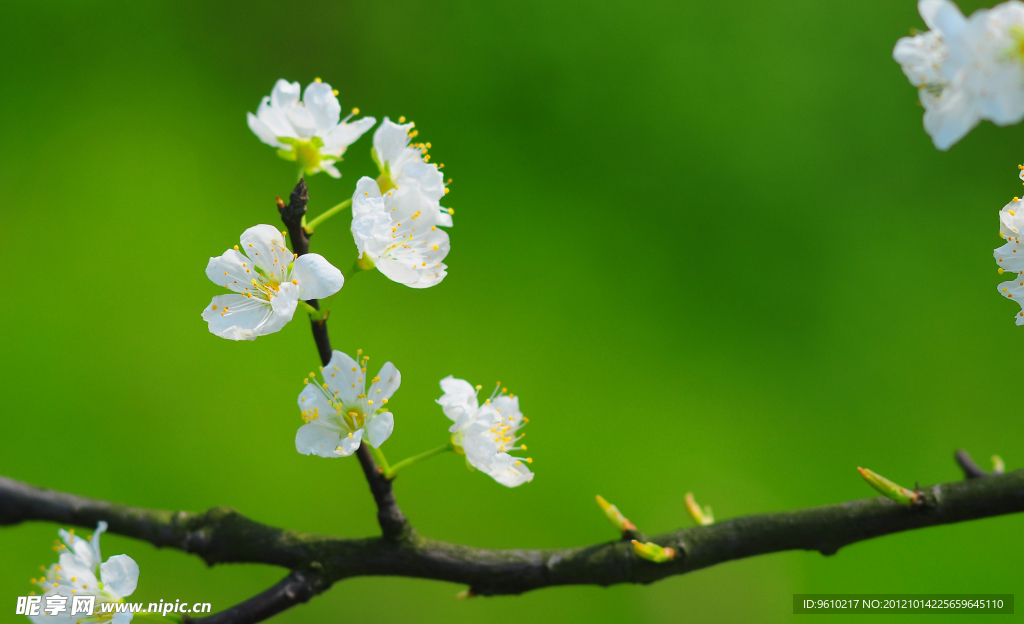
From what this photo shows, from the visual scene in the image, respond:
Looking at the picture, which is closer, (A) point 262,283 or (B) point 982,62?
(B) point 982,62

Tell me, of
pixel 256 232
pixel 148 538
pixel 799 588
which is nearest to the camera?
pixel 256 232

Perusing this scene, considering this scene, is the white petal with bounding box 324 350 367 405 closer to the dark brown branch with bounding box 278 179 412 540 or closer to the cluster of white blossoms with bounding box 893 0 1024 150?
the dark brown branch with bounding box 278 179 412 540

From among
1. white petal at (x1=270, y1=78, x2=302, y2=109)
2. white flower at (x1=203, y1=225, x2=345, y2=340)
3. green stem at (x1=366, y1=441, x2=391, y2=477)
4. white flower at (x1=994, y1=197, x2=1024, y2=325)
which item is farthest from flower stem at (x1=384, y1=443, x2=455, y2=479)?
white flower at (x1=994, y1=197, x2=1024, y2=325)

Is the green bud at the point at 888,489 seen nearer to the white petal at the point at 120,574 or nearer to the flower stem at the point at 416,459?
the flower stem at the point at 416,459

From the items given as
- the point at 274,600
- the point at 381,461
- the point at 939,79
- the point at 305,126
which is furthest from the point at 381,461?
the point at 939,79

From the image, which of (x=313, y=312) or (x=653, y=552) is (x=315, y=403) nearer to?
(x=313, y=312)

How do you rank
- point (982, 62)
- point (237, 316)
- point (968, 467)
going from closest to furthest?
1. point (982, 62)
2. point (237, 316)
3. point (968, 467)

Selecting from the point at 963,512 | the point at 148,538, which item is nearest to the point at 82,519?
the point at 148,538

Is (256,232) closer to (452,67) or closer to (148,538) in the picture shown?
(148,538)
